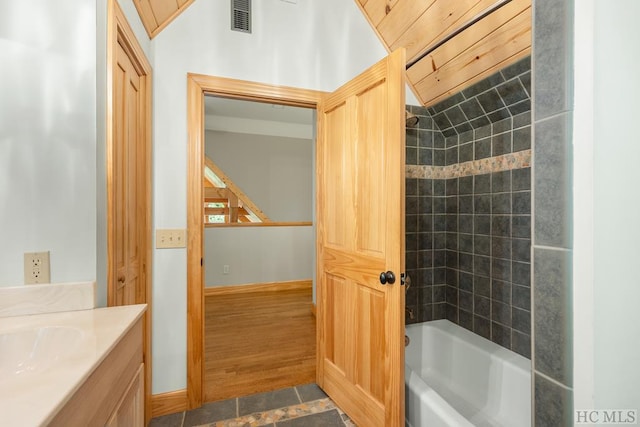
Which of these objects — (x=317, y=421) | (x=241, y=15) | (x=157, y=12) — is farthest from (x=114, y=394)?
(x=241, y=15)

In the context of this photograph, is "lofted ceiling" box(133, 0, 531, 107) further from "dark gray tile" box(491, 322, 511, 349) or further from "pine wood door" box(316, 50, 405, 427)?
"dark gray tile" box(491, 322, 511, 349)

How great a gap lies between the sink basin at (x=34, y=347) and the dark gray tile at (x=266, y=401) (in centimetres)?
127

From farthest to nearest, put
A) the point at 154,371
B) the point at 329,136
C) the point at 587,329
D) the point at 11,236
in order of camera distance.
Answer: the point at 329,136 → the point at 154,371 → the point at 11,236 → the point at 587,329

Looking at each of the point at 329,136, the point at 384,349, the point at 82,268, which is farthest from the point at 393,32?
the point at 82,268

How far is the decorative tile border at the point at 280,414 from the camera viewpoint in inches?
67.5

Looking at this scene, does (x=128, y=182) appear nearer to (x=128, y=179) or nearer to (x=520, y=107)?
(x=128, y=179)

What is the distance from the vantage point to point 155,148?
5.87 ft

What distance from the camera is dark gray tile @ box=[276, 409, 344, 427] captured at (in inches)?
66.8

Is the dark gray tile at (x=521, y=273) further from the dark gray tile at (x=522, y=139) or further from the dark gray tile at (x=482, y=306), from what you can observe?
the dark gray tile at (x=522, y=139)

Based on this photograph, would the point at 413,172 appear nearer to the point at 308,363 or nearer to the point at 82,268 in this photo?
the point at 308,363

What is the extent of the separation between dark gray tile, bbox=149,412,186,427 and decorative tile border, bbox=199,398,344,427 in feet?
0.56

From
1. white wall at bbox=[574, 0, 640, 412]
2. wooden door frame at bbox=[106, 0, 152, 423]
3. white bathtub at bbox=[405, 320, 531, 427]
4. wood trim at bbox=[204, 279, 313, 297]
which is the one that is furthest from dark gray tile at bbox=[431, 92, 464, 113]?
wood trim at bbox=[204, 279, 313, 297]

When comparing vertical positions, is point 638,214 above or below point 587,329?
above

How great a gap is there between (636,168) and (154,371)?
2297 mm
